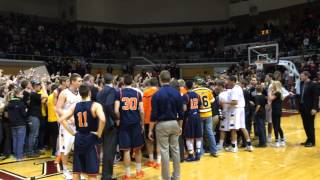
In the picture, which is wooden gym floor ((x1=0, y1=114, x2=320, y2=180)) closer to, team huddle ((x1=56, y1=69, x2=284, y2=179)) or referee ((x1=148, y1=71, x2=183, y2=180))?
team huddle ((x1=56, y1=69, x2=284, y2=179))

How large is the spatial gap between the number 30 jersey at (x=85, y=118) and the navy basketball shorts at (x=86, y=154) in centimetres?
8

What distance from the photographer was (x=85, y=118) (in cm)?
514

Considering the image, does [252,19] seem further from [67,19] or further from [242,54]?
[67,19]

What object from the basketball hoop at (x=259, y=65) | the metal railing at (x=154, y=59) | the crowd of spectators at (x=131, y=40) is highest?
the crowd of spectators at (x=131, y=40)

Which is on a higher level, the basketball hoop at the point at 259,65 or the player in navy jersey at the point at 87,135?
the basketball hoop at the point at 259,65

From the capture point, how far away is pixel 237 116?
8.87 metres

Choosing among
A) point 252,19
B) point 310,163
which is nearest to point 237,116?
point 310,163

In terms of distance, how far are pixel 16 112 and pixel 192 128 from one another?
3.89m

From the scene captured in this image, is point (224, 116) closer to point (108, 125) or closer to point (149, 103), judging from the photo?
point (149, 103)

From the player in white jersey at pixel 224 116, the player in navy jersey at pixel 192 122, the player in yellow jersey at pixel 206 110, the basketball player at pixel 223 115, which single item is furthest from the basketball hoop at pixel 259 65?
the player in navy jersey at pixel 192 122

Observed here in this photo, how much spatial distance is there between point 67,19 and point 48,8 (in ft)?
5.43

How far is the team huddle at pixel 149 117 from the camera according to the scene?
5.21 metres

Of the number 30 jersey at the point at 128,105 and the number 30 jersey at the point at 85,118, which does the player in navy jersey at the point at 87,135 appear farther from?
the number 30 jersey at the point at 128,105

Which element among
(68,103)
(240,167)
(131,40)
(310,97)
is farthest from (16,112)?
(131,40)
